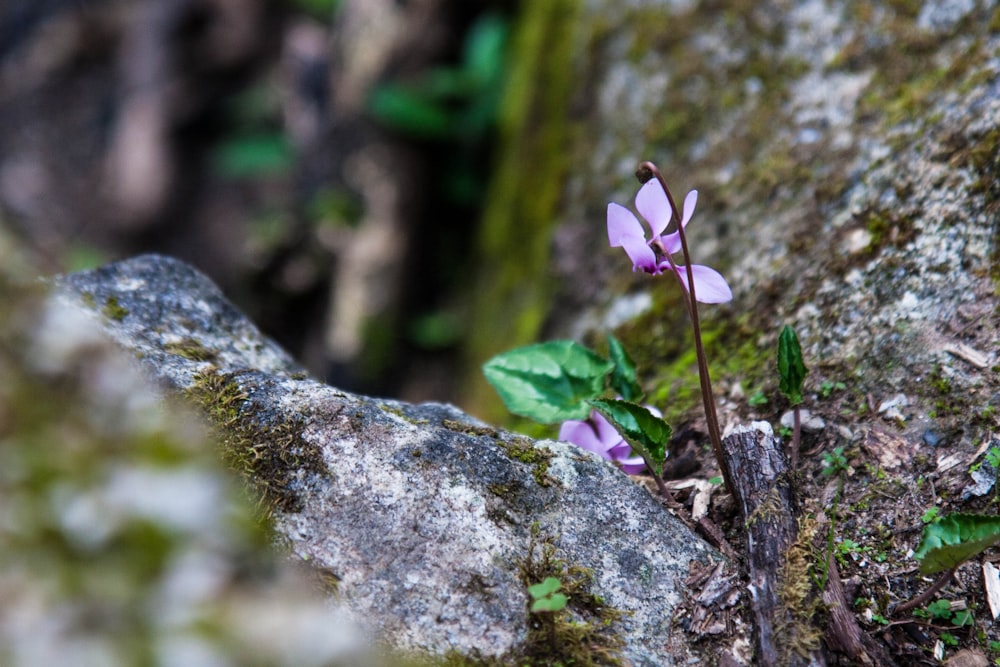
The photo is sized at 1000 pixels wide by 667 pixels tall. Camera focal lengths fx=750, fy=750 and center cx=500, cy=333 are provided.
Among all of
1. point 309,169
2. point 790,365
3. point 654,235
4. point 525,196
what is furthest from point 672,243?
point 309,169

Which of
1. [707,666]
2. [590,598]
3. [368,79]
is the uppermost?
[368,79]

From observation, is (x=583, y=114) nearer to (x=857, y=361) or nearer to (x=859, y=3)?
(x=859, y=3)

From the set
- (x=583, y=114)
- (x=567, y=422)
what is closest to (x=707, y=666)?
(x=567, y=422)

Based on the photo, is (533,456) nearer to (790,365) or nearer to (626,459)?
(626,459)

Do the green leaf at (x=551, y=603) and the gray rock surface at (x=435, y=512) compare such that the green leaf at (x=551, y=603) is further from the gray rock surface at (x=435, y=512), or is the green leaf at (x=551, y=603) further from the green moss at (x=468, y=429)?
the green moss at (x=468, y=429)

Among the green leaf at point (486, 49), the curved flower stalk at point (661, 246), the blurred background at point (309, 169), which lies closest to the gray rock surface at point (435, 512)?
the curved flower stalk at point (661, 246)

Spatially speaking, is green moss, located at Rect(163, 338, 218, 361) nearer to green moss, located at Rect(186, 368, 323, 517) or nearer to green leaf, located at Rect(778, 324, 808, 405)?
green moss, located at Rect(186, 368, 323, 517)

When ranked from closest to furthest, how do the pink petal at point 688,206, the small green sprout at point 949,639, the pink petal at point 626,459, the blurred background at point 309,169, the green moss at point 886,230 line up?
the small green sprout at point 949,639
the pink petal at point 688,206
the pink petal at point 626,459
the green moss at point 886,230
the blurred background at point 309,169
